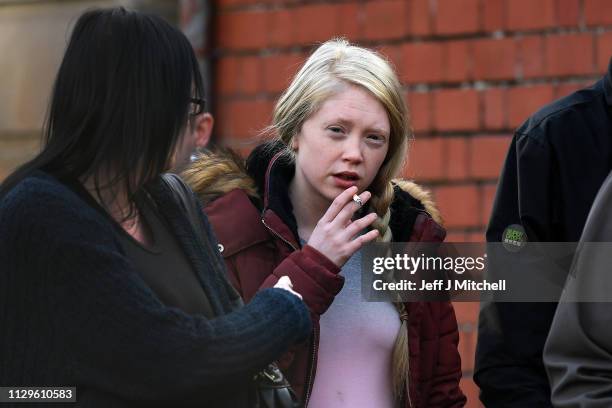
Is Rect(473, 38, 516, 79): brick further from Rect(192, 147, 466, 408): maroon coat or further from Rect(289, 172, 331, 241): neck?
Rect(289, 172, 331, 241): neck

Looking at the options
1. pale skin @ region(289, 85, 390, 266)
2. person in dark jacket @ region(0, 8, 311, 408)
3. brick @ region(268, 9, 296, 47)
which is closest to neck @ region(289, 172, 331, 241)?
pale skin @ region(289, 85, 390, 266)

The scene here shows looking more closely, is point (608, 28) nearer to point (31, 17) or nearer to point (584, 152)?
point (584, 152)

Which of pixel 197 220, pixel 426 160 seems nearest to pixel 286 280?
pixel 197 220

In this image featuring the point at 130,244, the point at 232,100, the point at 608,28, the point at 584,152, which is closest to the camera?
the point at 130,244

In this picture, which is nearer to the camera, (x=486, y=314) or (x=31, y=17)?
(x=486, y=314)

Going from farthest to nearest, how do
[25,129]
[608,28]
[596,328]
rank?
[25,129] < [608,28] < [596,328]

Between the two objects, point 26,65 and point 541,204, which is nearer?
point 541,204

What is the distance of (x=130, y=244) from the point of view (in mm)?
2062

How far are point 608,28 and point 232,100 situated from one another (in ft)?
5.03

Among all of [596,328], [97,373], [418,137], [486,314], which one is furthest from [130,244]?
[418,137]

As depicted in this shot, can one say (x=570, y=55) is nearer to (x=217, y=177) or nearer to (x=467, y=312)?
(x=467, y=312)

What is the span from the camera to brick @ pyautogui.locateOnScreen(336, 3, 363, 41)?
15.8 feet

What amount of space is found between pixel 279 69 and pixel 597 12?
1274 millimetres

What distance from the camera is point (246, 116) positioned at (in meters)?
5.00
